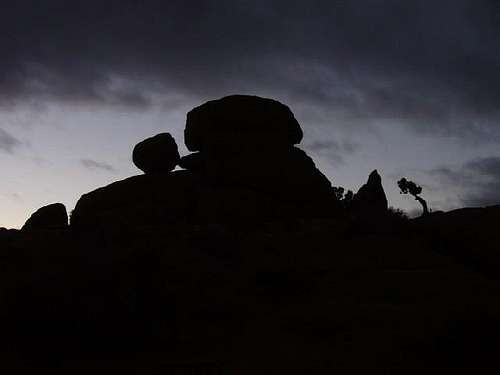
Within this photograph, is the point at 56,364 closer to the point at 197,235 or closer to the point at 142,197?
the point at 197,235

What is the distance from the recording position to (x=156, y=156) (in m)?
36.6

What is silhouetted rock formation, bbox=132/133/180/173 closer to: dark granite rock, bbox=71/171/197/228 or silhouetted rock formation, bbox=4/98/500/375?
Result: dark granite rock, bbox=71/171/197/228

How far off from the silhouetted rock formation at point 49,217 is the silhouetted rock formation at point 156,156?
259 inches

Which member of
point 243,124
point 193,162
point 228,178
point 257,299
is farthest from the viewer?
point 193,162

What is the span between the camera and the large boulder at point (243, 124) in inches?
1355

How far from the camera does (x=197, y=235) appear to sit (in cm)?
1515

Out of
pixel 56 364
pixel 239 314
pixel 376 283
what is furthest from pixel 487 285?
pixel 56 364

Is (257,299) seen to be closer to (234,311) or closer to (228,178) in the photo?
(234,311)

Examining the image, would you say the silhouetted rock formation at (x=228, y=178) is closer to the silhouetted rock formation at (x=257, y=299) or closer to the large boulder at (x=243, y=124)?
the large boulder at (x=243, y=124)

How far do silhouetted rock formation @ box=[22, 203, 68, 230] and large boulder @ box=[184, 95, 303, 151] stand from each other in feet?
36.6

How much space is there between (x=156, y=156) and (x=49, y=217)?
8.67m

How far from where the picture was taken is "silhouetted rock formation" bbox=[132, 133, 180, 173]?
36594 millimetres

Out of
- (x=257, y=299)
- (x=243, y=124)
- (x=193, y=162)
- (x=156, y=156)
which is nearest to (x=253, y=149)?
(x=243, y=124)

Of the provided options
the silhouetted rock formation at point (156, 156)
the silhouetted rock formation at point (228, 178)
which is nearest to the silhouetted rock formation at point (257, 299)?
the silhouetted rock formation at point (228, 178)
